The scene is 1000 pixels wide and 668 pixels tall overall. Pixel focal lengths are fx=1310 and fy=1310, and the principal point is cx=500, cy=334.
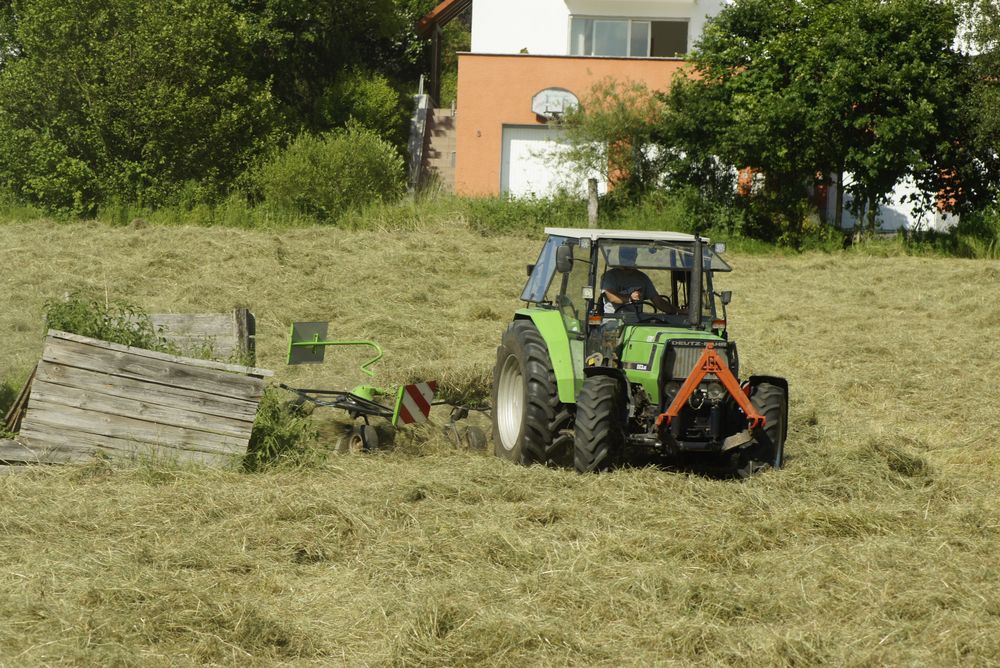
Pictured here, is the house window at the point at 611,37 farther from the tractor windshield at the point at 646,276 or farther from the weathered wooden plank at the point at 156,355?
the weathered wooden plank at the point at 156,355

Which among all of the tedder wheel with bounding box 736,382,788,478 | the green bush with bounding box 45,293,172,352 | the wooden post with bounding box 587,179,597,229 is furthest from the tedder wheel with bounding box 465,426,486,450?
the wooden post with bounding box 587,179,597,229

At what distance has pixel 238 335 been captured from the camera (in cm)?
1045

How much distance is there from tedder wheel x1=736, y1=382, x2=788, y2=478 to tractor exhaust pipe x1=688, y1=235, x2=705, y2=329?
0.68 m

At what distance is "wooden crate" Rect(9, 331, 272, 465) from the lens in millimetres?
8547

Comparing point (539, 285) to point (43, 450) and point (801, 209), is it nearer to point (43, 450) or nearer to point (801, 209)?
point (43, 450)

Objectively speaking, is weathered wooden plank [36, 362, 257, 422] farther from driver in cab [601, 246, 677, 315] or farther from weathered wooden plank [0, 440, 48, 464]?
driver in cab [601, 246, 677, 315]

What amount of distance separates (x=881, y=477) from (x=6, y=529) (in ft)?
18.3

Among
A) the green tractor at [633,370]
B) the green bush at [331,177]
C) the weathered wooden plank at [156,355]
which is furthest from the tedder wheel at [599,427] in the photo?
the green bush at [331,177]

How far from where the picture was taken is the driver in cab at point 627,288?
9.43 metres

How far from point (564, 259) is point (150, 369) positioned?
2.90 metres

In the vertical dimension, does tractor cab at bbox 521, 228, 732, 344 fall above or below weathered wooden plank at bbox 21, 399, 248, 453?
above

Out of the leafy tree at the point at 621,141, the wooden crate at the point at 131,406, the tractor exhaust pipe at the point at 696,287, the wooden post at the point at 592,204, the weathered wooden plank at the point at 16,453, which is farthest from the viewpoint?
the leafy tree at the point at 621,141

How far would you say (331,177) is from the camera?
24.2m

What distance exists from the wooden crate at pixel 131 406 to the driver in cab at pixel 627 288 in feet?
8.39
